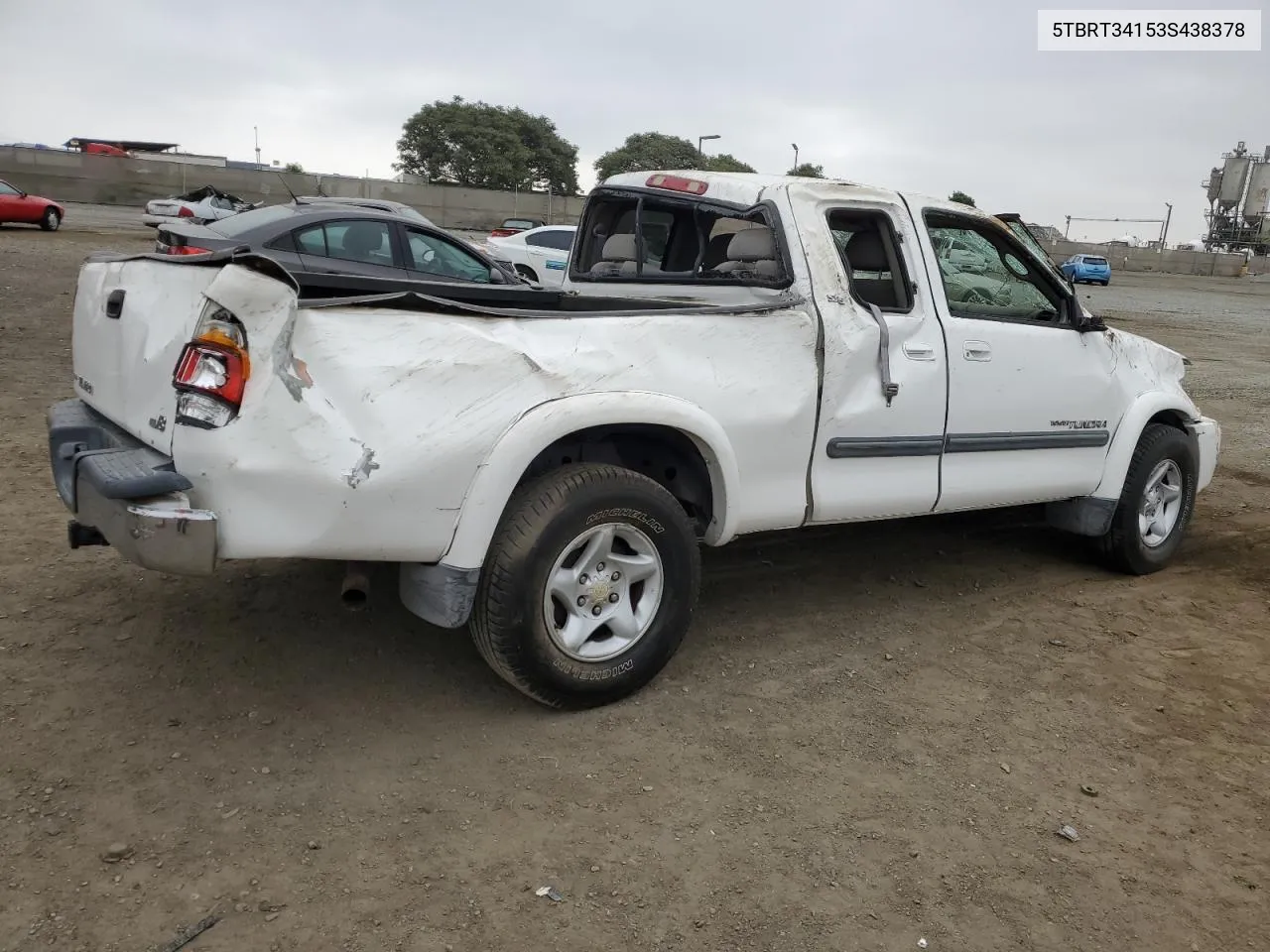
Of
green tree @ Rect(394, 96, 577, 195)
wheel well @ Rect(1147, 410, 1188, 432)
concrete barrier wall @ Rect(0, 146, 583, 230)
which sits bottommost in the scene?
wheel well @ Rect(1147, 410, 1188, 432)

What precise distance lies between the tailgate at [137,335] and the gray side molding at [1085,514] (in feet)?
13.5

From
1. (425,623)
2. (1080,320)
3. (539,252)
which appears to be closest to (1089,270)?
(539,252)

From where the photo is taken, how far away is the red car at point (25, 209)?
20594 millimetres

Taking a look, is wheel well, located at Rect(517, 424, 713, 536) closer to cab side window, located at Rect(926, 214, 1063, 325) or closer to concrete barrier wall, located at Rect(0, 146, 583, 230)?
cab side window, located at Rect(926, 214, 1063, 325)

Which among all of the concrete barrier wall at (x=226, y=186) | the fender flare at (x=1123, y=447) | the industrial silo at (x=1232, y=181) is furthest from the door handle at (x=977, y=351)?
the industrial silo at (x=1232, y=181)

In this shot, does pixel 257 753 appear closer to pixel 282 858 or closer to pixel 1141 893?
pixel 282 858

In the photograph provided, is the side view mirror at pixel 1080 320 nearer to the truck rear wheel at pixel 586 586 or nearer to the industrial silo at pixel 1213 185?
the truck rear wheel at pixel 586 586

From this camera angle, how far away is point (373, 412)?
285 cm

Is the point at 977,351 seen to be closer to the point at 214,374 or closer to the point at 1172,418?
the point at 1172,418

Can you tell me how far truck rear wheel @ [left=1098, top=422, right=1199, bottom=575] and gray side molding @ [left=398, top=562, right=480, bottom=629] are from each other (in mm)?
3503

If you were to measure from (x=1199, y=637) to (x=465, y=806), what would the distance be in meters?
3.39

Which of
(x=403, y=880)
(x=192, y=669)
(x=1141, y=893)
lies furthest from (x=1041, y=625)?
(x=192, y=669)

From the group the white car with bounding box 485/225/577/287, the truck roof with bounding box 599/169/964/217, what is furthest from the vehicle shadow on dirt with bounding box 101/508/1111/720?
the white car with bounding box 485/225/577/287

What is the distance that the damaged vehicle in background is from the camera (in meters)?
9.23
